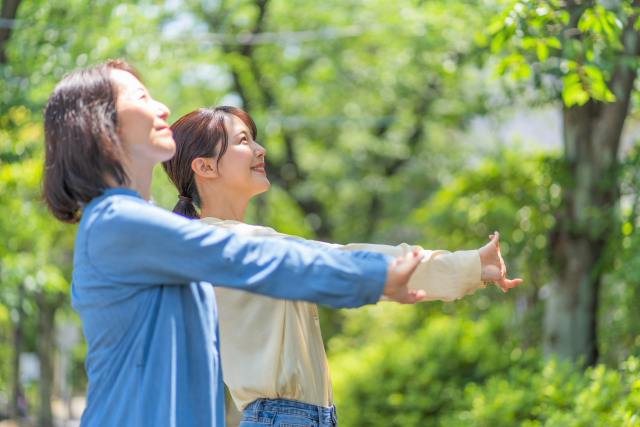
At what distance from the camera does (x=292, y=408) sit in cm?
214

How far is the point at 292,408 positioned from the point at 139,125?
37.5 inches

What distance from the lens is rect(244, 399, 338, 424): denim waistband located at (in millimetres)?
2141

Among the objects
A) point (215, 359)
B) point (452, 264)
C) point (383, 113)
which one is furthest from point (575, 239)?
point (383, 113)

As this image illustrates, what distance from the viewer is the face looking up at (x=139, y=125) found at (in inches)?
66.2

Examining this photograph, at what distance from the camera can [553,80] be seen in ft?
18.4

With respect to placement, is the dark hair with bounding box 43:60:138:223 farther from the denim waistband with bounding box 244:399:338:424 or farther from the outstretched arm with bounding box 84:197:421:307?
the denim waistband with bounding box 244:399:338:424

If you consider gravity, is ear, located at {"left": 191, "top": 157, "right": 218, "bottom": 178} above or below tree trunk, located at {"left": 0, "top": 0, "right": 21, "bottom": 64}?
below

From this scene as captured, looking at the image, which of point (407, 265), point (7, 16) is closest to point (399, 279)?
point (407, 265)

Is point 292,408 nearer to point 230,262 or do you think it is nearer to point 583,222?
point 230,262

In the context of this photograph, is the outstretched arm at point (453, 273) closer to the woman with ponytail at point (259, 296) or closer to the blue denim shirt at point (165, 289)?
the woman with ponytail at point (259, 296)

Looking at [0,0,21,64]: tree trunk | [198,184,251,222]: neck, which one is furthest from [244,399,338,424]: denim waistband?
[0,0,21,64]: tree trunk

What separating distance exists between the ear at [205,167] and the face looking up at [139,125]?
0.65 meters

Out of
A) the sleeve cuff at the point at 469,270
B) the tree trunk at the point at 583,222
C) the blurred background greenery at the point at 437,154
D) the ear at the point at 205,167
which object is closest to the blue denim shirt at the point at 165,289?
the sleeve cuff at the point at 469,270

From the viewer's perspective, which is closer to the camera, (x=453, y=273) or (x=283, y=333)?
(x=453, y=273)
